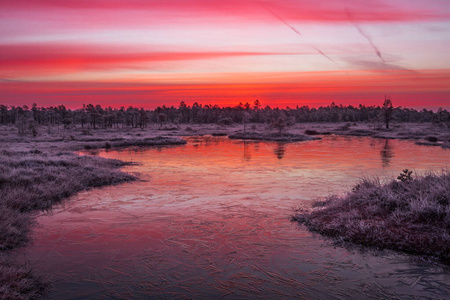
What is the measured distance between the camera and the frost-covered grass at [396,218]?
35.3 ft

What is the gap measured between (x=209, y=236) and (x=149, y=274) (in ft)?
11.3

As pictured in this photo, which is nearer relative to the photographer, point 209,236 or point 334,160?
point 209,236

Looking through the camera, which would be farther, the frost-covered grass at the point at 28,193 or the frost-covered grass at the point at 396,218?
the frost-covered grass at the point at 396,218

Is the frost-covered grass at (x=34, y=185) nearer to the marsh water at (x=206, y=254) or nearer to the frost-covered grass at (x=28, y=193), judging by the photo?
the frost-covered grass at (x=28, y=193)

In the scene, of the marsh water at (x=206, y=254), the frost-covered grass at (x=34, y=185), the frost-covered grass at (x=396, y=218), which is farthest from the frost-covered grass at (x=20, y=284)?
the frost-covered grass at (x=396, y=218)

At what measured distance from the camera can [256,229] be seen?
13531 mm

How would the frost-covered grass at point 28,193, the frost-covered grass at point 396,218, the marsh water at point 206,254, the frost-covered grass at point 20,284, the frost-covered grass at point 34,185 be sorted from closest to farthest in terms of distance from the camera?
the frost-covered grass at point 20,284
the frost-covered grass at point 28,193
the marsh water at point 206,254
the frost-covered grass at point 396,218
the frost-covered grass at point 34,185

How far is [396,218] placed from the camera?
11.9 metres

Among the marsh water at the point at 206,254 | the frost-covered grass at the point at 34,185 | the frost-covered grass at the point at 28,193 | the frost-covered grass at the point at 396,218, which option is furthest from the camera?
the frost-covered grass at the point at 34,185

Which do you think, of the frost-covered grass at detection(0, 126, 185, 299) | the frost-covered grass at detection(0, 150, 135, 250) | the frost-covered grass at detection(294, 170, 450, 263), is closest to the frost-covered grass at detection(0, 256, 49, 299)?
the frost-covered grass at detection(0, 126, 185, 299)

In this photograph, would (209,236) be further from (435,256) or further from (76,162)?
(76,162)

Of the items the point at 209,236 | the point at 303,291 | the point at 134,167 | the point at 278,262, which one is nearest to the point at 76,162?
the point at 134,167

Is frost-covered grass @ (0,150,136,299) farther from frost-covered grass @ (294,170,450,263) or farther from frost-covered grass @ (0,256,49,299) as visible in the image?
frost-covered grass @ (294,170,450,263)

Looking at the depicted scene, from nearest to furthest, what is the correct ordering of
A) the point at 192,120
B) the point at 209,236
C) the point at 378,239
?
the point at 378,239
the point at 209,236
the point at 192,120
